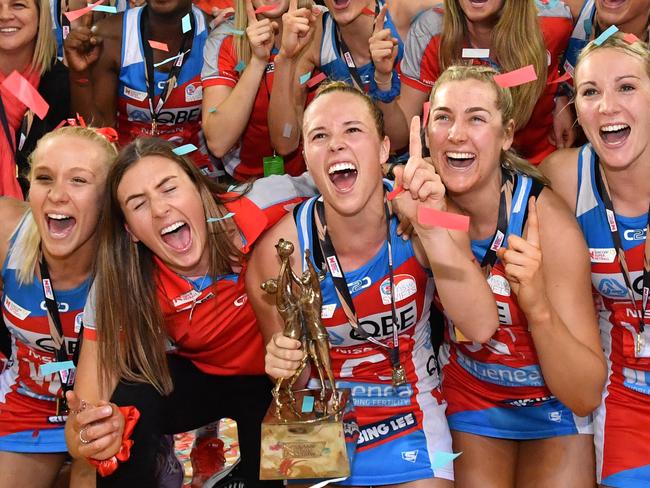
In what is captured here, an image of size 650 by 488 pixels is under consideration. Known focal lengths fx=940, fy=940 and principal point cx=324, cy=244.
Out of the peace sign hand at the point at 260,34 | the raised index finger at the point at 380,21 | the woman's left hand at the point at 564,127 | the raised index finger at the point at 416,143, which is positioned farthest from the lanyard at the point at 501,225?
the peace sign hand at the point at 260,34

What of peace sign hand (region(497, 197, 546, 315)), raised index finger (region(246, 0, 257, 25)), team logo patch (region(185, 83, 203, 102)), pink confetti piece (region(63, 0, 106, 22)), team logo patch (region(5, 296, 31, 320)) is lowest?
team logo patch (region(5, 296, 31, 320))

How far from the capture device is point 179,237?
325 cm

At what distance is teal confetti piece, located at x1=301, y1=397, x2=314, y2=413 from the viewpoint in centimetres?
285

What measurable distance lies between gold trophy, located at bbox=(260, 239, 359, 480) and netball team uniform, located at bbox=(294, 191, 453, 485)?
0.18 metres

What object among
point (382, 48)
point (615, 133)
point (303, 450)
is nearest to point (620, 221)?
point (615, 133)

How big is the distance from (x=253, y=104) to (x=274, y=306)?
1.25 meters

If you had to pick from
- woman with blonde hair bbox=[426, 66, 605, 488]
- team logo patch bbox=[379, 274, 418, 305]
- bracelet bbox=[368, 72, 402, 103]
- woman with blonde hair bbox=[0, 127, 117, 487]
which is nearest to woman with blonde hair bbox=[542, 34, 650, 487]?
woman with blonde hair bbox=[426, 66, 605, 488]

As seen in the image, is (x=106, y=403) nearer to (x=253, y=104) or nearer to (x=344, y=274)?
(x=344, y=274)

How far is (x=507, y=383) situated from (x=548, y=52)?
1435 millimetres

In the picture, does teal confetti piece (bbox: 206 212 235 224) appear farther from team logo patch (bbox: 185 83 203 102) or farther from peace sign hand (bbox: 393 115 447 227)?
team logo patch (bbox: 185 83 203 102)

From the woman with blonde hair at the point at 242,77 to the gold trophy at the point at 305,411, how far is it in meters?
1.17

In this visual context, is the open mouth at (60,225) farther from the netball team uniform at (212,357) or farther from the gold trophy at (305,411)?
the gold trophy at (305,411)

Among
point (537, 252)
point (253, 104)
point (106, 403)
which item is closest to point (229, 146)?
point (253, 104)

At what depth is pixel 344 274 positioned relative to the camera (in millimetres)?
3121
